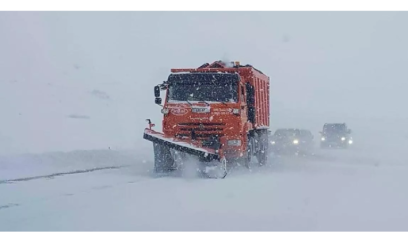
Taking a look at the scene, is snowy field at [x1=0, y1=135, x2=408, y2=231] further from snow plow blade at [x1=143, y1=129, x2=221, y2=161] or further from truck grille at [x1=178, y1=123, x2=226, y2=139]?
truck grille at [x1=178, y1=123, x2=226, y2=139]

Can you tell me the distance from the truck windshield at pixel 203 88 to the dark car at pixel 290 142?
56.6 ft

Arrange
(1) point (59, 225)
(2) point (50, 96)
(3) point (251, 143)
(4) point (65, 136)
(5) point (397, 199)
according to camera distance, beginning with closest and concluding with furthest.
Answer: (1) point (59, 225) → (5) point (397, 199) → (3) point (251, 143) → (4) point (65, 136) → (2) point (50, 96)

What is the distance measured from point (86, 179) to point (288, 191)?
518 centimetres

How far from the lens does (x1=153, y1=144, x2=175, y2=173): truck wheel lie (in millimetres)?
15146

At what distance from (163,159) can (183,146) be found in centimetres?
126

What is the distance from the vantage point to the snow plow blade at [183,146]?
45.9 ft

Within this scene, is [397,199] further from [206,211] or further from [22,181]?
[22,181]

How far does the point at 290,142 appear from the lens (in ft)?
112

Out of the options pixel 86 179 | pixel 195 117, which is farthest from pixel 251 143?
pixel 86 179

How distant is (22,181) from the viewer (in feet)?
43.2

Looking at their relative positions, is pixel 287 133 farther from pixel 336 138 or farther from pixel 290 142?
pixel 336 138

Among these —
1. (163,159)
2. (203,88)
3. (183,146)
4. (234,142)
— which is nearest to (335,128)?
(234,142)

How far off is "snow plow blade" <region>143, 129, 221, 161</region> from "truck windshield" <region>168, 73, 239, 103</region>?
1.33m

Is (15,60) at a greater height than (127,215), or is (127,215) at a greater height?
(15,60)
